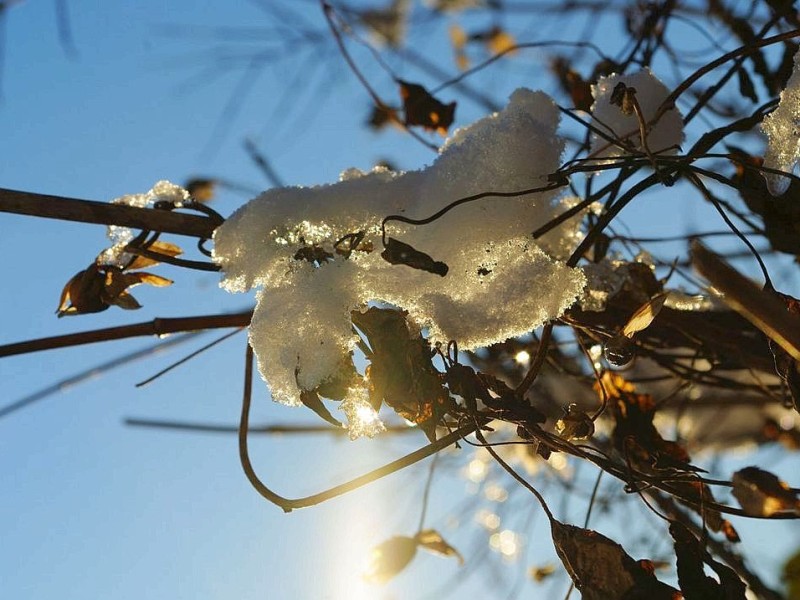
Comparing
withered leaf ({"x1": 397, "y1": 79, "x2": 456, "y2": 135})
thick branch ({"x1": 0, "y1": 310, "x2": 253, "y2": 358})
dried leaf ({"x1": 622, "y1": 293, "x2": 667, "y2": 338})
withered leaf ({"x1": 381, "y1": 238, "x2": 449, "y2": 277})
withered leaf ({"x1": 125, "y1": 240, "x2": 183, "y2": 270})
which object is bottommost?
dried leaf ({"x1": 622, "y1": 293, "x2": 667, "y2": 338})

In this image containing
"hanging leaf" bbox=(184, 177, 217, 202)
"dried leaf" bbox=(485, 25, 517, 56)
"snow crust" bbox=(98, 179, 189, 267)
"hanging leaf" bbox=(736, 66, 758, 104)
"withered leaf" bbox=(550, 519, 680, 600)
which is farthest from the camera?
"dried leaf" bbox=(485, 25, 517, 56)

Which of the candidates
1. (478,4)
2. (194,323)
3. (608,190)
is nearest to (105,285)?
(194,323)

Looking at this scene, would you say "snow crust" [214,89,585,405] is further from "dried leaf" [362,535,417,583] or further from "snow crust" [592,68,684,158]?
"dried leaf" [362,535,417,583]

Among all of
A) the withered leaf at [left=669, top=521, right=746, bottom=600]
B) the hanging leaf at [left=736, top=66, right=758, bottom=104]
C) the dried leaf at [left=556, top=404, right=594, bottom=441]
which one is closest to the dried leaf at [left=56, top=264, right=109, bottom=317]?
Answer: the dried leaf at [left=556, top=404, right=594, bottom=441]

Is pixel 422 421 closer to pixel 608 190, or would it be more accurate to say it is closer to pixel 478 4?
pixel 608 190

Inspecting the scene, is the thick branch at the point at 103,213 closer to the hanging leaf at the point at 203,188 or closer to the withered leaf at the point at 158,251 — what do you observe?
the withered leaf at the point at 158,251
